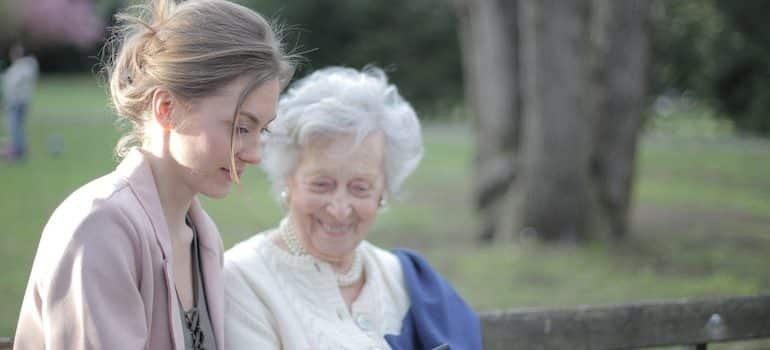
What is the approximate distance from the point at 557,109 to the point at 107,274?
6.15 m

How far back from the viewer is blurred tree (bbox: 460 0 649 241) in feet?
24.8

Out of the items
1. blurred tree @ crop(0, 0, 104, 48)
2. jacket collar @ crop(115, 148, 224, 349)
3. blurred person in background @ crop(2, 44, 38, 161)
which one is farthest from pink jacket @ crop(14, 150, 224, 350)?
blurred tree @ crop(0, 0, 104, 48)

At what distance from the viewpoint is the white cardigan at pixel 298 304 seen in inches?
96.2

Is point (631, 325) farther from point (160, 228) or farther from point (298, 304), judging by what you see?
point (160, 228)

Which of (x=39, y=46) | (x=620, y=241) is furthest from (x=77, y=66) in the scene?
(x=620, y=241)

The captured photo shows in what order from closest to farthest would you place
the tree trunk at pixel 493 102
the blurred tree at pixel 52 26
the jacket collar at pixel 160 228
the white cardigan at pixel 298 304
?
1. the jacket collar at pixel 160 228
2. the white cardigan at pixel 298 304
3. the tree trunk at pixel 493 102
4. the blurred tree at pixel 52 26

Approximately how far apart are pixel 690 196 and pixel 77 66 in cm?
3085

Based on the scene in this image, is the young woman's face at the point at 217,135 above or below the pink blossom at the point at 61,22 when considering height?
above

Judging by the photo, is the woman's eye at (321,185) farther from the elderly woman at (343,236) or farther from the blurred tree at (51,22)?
the blurred tree at (51,22)

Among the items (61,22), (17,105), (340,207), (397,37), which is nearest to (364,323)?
(340,207)

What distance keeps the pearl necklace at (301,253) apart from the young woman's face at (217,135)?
663 millimetres

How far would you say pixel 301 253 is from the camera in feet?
8.89

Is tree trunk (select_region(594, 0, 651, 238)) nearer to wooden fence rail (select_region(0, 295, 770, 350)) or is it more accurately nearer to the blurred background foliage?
the blurred background foliage

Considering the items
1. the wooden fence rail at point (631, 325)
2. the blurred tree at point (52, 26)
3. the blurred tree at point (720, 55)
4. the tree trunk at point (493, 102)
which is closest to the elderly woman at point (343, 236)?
the wooden fence rail at point (631, 325)
